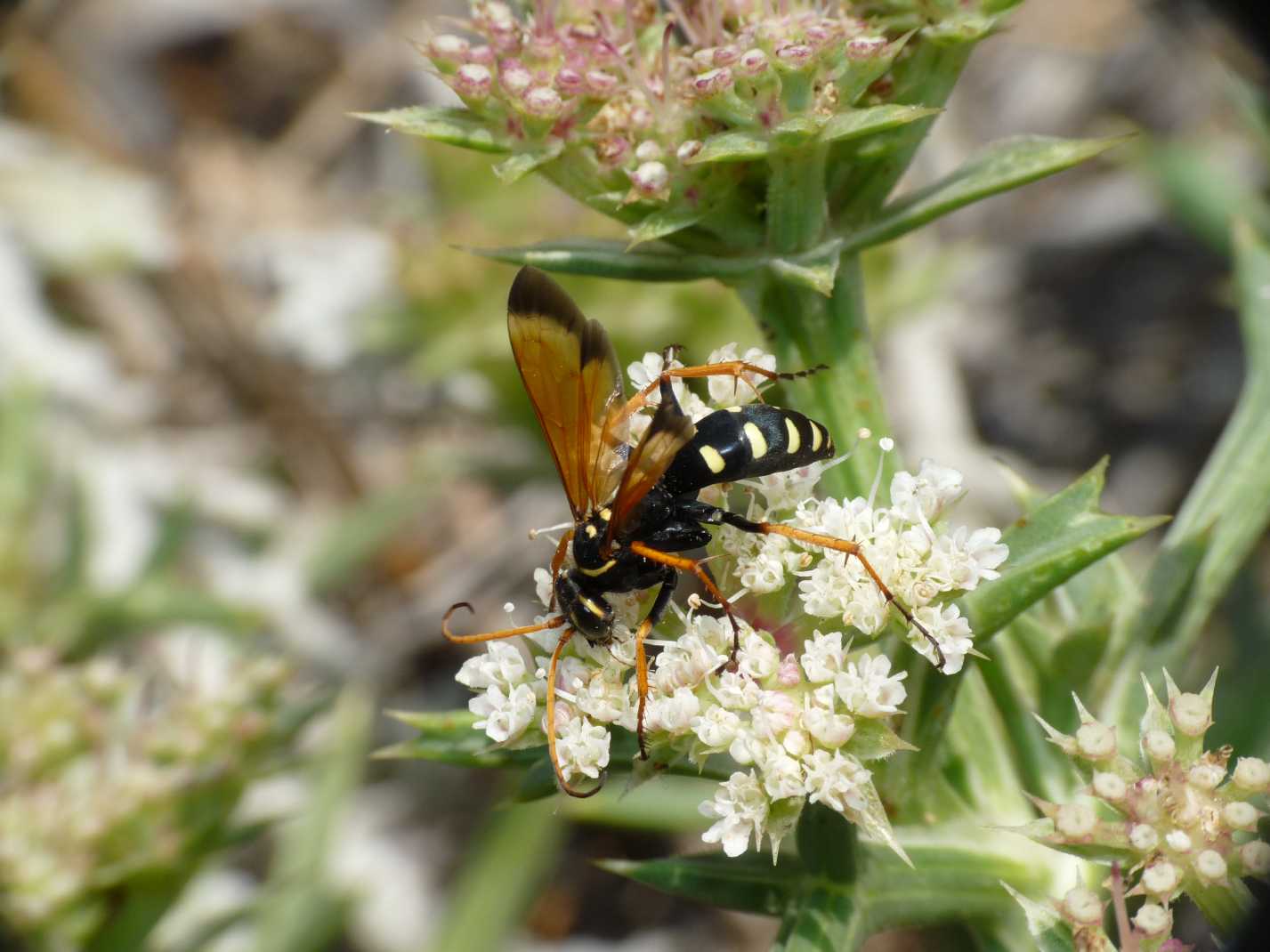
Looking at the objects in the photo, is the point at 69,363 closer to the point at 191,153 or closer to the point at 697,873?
the point at 191,153

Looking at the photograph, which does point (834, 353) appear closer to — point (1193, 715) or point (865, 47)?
point (865, 47)

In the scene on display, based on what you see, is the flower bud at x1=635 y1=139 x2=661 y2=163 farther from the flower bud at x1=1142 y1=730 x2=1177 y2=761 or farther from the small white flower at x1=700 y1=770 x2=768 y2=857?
the flower bud at x1=1142 y1=730 x2=1177 y2=761

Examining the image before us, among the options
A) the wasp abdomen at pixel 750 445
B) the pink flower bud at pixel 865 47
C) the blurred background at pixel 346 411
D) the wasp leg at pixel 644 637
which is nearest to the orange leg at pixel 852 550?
the wasp abdomen at pixel 750 445

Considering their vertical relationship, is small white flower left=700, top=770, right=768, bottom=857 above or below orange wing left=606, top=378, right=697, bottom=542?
below

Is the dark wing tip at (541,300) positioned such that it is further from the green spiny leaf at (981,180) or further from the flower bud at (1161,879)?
the flower bud at (1161,879)

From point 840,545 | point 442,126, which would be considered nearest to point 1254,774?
point 840,545

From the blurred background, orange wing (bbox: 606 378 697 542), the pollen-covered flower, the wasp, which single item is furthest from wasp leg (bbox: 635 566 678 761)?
the blurred background
